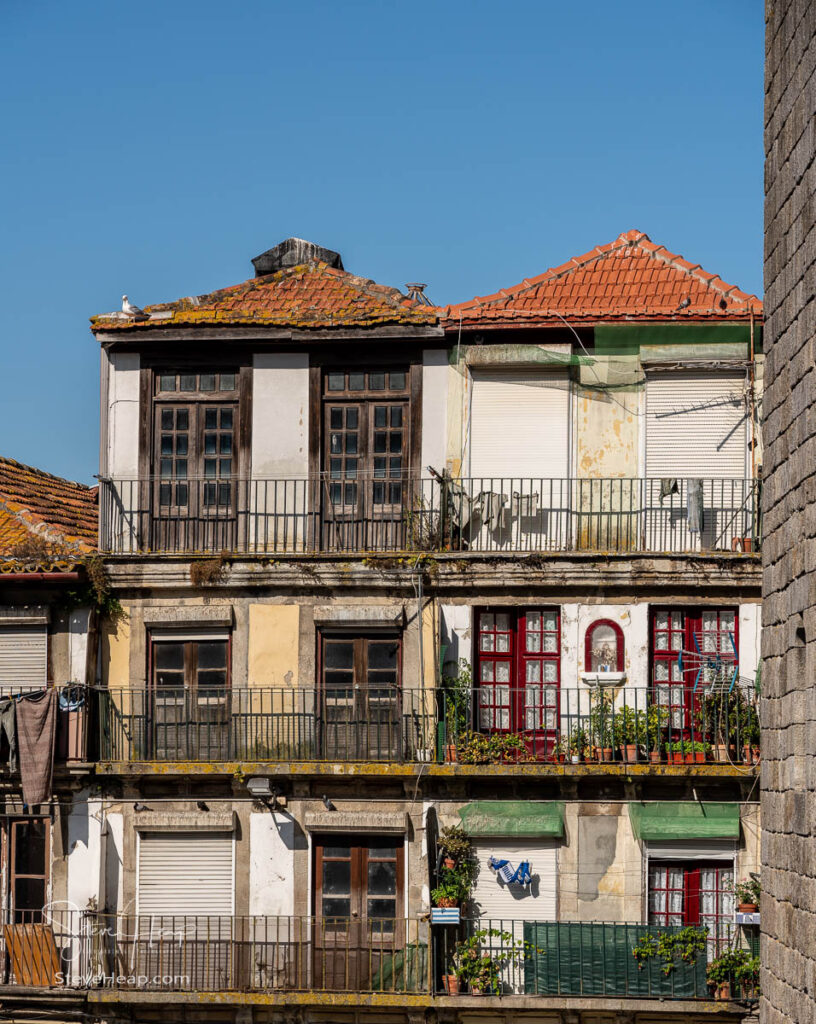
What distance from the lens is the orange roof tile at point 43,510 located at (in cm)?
2641

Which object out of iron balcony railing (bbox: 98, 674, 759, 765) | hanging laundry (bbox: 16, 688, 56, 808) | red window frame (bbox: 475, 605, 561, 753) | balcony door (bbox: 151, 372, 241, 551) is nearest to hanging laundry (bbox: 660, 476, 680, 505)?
red window frame (bbox: 475, 605, 561, 753)

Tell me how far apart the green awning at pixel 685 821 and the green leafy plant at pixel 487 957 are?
6.82ft

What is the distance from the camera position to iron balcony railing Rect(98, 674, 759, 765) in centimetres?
2464

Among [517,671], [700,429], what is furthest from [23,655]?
[700,429]

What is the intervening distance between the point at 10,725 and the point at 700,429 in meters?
9.77

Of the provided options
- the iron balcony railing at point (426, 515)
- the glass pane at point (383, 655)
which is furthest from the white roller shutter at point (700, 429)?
the glass pane at point (383, 655)

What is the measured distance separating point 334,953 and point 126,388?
26.1 ft

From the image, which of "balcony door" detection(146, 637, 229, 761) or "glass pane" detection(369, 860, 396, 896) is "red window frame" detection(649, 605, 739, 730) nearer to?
"glass pane" detection(369, 860, 396, 896)

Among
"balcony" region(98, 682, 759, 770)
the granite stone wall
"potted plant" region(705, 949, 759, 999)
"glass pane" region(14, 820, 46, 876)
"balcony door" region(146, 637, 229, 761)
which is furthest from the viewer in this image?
"glass pane" region(14, 820, 46, 876)

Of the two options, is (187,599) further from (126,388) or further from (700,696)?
(700,696)

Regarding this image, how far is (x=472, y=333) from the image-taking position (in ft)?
83.9

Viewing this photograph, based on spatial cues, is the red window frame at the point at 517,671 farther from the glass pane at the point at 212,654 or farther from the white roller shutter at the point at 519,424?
the glass pane at the point at 212,654

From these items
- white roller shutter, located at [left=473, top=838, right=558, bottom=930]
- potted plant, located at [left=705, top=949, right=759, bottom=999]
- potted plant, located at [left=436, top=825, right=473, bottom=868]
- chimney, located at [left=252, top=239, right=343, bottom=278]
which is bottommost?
potted plant, located at [left=705, top=949, right=759, bottom=999]

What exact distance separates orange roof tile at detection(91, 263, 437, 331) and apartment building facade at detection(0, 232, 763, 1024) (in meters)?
0.09
